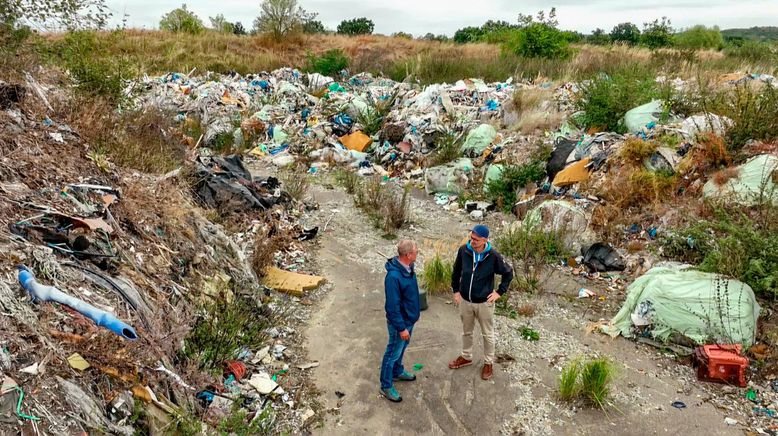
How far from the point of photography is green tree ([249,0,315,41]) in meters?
22.4

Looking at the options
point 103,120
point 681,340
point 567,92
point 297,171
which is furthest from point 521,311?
point 567,92

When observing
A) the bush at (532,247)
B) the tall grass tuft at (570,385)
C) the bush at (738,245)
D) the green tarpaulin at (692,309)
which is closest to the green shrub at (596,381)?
the tall grass tuft at (570,385)

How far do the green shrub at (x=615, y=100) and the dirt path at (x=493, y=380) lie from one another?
4053 millimetres

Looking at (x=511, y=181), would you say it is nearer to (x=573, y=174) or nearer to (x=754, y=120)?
(x=573, y=174)

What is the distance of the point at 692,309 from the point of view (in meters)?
4.28

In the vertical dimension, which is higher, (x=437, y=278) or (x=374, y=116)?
(x=374, y=116)

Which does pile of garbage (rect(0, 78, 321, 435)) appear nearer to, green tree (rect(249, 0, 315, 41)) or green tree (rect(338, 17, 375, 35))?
green tree (rect(249, 0, 315, 41))

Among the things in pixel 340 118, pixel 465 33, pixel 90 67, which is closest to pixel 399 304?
pixel 90 67

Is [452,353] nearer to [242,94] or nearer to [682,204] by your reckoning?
[682,204]

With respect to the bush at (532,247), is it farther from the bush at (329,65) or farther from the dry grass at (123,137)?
the bush at (329,65)

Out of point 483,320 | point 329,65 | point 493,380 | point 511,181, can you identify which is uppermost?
point 329,65

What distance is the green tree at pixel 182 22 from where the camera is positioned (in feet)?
74.2

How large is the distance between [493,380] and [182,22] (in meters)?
25.0

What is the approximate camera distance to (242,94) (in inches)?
556
